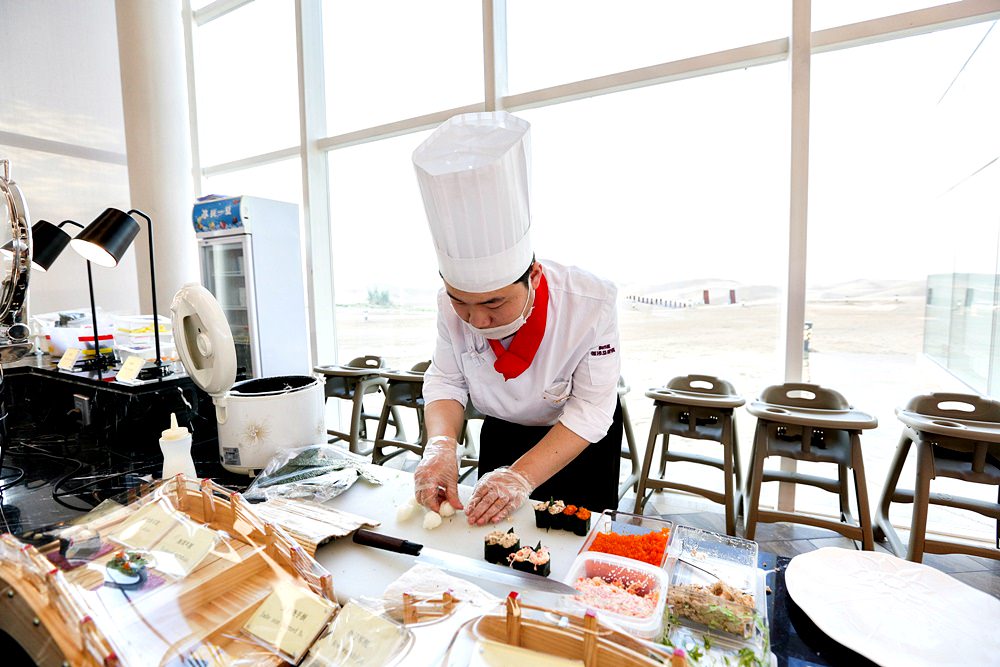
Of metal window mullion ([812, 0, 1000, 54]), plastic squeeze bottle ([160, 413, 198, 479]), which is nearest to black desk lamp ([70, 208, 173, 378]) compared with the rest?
plastic squeeze bottle ([160, 413, 198, 479])

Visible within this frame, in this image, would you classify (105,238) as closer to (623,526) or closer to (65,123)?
(623,526)

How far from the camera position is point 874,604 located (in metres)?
0.74

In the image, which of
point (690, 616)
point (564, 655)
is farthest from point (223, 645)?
point (690, 616)

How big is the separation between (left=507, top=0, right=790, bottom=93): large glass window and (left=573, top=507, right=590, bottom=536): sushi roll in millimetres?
3017

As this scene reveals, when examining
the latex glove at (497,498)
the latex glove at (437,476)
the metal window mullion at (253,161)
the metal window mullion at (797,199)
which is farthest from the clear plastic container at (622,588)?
the metal window mullion at (253,161)

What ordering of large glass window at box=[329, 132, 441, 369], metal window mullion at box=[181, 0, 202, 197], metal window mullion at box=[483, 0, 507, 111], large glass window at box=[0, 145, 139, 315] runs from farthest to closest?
metal window mullion at box=[181, 0, 202, 197] → large glass window at box=[0, 145, 139, 315] → large glass window at box=[329, 132, 441, 369] → metal window mullion at box=[483, 0, 507, 111]

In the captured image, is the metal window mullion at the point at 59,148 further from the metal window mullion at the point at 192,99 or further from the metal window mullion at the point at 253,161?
the metal window mullion at the point at 253,161

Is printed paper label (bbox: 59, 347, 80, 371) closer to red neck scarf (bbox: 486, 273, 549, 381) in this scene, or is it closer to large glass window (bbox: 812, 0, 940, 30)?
red neck scarf (bbox: 486, 273, 549, 381)

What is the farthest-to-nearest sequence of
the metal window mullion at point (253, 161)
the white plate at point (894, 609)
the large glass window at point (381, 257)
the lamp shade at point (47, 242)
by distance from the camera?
the metal window mullion at point (253, 161), the large glass window at point (381, 257), the lamp shade at point (47, 242), the white plate at point (894, 609)

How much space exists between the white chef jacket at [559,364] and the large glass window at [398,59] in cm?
268

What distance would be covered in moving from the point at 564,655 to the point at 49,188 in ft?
22.1

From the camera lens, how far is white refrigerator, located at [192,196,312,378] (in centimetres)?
371

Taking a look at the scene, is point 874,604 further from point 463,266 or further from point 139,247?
point 139,247

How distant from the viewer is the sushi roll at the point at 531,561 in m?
0.83
